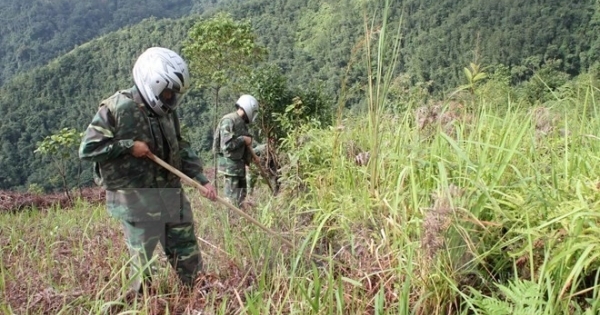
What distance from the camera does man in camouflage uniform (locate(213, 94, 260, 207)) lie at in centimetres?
567

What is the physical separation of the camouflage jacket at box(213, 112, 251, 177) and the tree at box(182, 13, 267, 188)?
726 centimetres

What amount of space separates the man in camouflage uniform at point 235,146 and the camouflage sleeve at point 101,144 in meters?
3.05

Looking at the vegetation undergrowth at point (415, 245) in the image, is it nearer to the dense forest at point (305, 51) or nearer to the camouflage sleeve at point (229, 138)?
the camouflage sleeve at point (229, 138)

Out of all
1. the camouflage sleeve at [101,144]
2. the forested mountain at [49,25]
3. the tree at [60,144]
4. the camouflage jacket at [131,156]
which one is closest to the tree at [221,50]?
the tree at [60,144]

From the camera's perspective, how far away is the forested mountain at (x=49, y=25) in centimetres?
12662

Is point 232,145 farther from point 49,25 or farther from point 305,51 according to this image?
point 49,25

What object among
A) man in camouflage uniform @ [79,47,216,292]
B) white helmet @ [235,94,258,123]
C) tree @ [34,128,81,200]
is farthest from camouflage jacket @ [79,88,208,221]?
tree @ [34,128,81,200]

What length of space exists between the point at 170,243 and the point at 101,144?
0.70 meters

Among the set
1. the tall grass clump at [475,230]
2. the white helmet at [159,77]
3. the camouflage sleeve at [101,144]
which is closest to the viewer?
the tall grass clump at [475,230]

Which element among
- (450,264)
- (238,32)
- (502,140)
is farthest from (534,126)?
(238,32)

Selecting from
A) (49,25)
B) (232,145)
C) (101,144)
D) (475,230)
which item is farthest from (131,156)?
(49,25)

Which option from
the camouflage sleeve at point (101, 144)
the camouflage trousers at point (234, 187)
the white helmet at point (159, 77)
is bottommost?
the camouflage trousers at point (234, 187)

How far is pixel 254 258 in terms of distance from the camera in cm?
255

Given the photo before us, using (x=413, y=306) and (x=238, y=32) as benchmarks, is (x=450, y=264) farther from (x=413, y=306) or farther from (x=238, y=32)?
(x=238, y=32)
